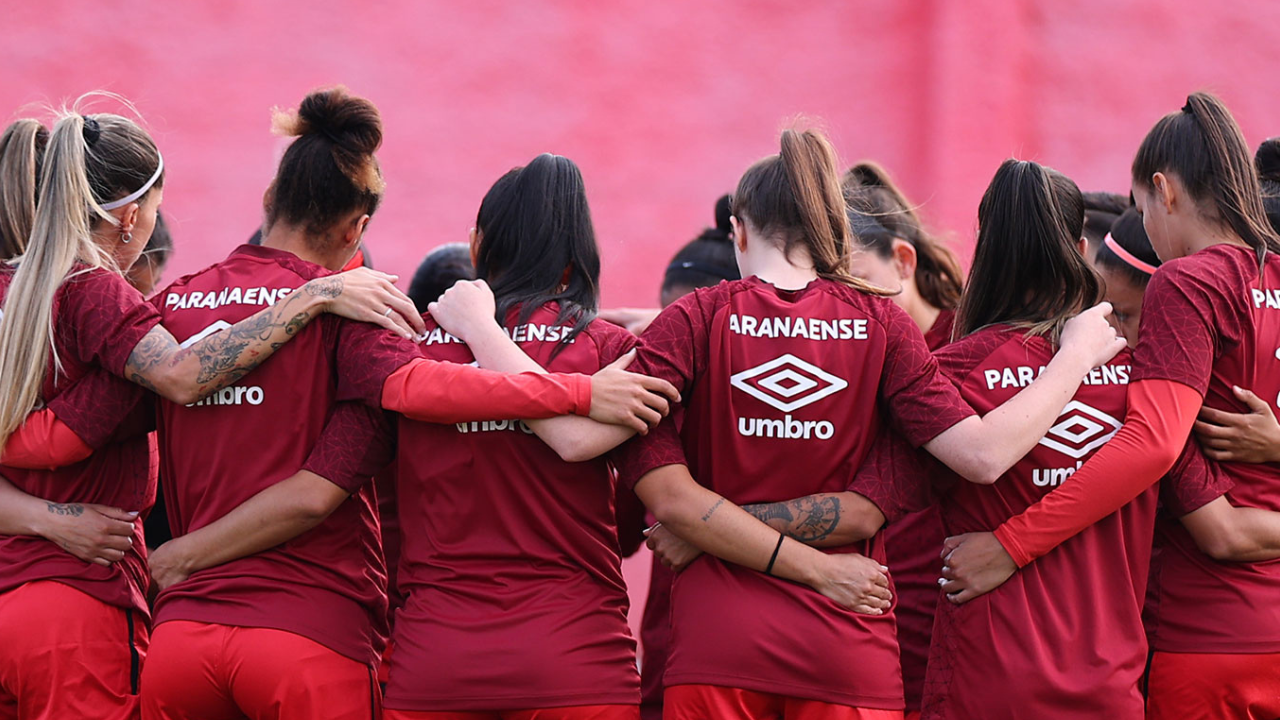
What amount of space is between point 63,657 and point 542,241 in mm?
1553

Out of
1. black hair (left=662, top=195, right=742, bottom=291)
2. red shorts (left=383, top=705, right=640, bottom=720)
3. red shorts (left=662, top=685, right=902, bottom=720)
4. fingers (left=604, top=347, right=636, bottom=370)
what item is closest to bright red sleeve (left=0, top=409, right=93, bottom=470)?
red shorts (left=383, top=705, right=640, bottom=720)

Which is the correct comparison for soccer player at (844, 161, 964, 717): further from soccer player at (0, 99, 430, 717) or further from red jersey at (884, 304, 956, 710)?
soccer player at (0, 99, 430, 717)

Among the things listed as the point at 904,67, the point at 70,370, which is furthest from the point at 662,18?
the point at 70,370

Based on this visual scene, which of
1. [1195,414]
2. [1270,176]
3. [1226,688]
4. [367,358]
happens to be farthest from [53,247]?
[1270,176]

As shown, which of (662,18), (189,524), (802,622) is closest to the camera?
(802,622)

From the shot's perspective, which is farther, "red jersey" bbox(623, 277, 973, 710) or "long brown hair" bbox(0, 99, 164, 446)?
"long brown hair" bbox(0, 99, 164, 446)

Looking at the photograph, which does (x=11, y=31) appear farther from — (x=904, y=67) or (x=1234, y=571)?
(x=1234, y=571)

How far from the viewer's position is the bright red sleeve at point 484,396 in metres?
3.01

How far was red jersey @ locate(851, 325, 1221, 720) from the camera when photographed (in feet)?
10.0

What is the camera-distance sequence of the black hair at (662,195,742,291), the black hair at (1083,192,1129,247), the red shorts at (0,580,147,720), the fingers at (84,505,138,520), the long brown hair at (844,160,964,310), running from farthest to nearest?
the black hair at (662,195,742,291) < the long brown hair at (844,160,964,310) < the black hair at (1083,192,1129,247) < the fingers at (84,505,138,520) < the red shorts at (0,580,147,720)

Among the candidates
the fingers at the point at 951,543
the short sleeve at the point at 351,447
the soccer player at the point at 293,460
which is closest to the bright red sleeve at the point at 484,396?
the soccer player at the point at 293,460

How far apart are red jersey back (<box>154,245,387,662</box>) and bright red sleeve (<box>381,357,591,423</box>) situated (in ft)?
0.96

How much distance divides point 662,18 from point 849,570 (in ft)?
15.1

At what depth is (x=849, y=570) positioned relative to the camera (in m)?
3.02
